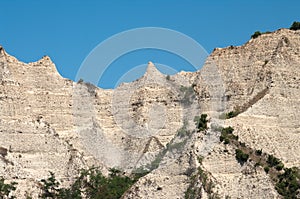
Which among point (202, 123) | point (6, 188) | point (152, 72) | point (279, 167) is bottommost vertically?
point (279, 167)

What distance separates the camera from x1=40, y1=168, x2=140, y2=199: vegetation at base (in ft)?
298

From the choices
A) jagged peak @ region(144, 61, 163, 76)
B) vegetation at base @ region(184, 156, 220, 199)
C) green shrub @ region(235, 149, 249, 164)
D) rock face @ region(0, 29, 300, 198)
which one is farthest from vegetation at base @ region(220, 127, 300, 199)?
jagged peak @ region(144, 61, 163, 76)

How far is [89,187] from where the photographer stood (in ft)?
302

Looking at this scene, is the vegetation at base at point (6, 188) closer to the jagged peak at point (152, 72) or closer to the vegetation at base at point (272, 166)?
the vegetation at base at point (272, 166)

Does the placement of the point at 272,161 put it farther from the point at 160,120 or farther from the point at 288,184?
the point at 160,120

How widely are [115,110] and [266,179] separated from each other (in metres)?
26.2

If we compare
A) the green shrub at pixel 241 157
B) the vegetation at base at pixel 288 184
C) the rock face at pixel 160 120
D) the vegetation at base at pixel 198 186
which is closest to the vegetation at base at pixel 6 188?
the rock face at pixel 160 120

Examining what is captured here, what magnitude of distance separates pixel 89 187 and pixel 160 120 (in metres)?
13.1

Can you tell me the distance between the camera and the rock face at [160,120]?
282 feet

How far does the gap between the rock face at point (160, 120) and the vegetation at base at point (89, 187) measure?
0.99 metres

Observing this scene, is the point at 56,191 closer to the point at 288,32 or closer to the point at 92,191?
the point at 92,191

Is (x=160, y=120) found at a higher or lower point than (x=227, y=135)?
higher

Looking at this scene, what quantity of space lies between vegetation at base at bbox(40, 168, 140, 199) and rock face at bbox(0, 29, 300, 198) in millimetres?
992

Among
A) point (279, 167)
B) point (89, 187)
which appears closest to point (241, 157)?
point (279, 167)
